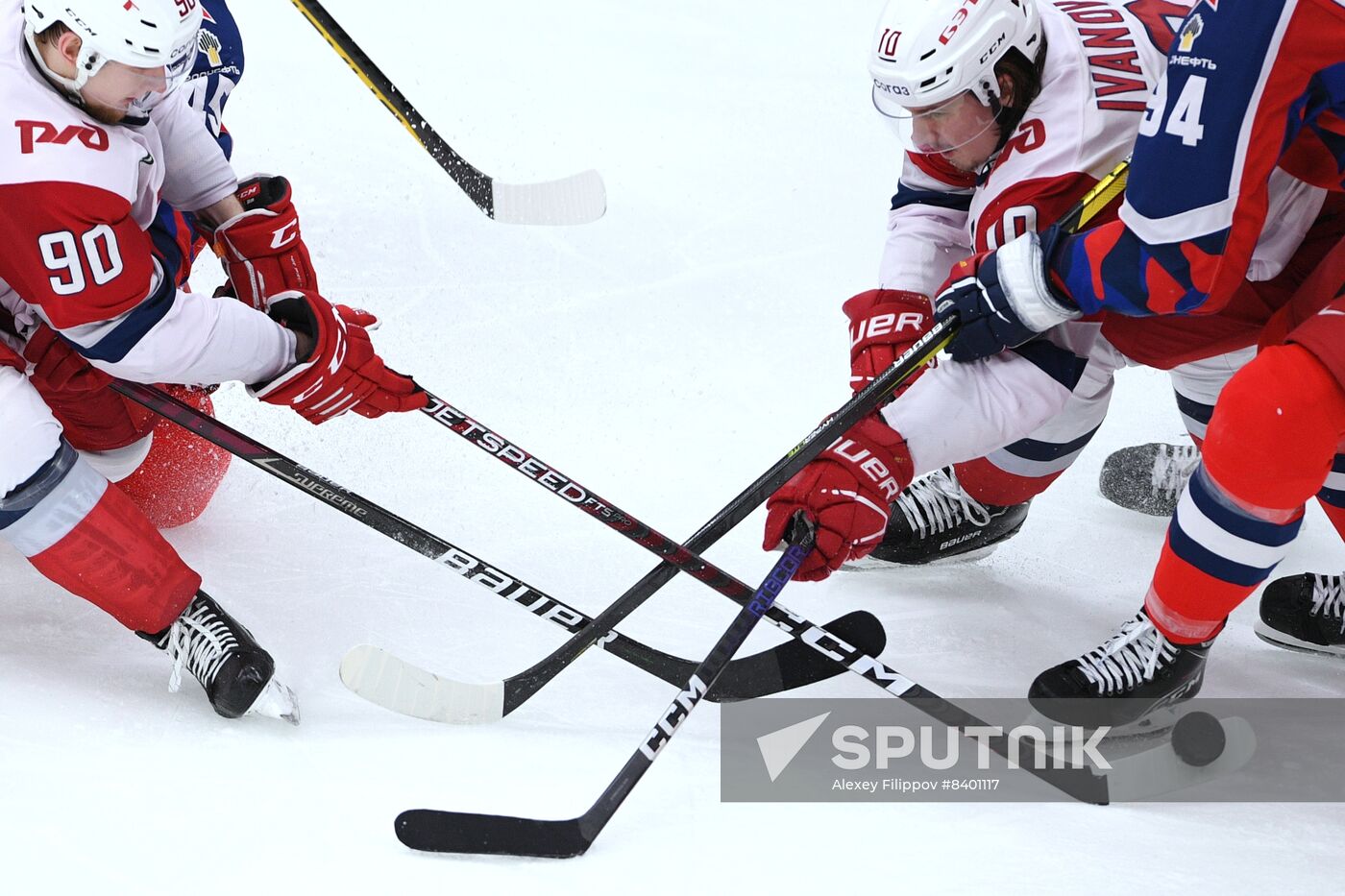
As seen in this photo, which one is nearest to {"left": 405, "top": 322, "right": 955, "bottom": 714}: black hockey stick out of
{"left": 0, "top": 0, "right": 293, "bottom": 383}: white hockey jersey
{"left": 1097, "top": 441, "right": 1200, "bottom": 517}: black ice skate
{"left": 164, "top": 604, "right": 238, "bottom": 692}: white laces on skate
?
{"left": 164, "top": 604, "right": 238, "bottom": 692}: white laces on skate

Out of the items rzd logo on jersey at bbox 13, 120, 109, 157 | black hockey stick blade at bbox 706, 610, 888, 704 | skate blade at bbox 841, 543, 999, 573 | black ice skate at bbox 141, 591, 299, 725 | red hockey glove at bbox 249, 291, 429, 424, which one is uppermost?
rzd logo on jersey at bbox 13, 120, 109, 157

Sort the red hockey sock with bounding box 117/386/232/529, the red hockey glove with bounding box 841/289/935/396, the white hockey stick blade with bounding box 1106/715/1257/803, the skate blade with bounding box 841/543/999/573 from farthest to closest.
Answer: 1. the skate blade with bounding box 841/543/999/573
2. the red hockey sock with bounding box 117/386/232/529
3. the red hockey glove with bounding box 841/289/935/396
4. the white hockey stick blade with bounding box 1106/715/1257/803

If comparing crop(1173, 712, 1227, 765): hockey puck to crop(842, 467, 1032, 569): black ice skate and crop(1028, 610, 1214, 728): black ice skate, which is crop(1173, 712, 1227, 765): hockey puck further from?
crop(842, 467, 1032, 569): black ice skate

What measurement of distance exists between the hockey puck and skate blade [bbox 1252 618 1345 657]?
19.7 inches

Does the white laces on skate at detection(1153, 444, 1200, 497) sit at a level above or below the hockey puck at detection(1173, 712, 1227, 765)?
below

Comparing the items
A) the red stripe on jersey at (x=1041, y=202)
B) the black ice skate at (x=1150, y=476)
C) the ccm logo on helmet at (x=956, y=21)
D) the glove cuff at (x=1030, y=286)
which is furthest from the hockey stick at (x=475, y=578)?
the black ice skate at (x=1150, y=476)

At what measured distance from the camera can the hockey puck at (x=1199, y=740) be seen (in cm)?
197

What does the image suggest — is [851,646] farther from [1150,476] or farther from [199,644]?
[1150,476]

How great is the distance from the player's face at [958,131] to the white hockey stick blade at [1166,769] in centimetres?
100

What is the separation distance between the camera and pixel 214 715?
6.48ft

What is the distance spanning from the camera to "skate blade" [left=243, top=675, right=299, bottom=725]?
195 centimetres

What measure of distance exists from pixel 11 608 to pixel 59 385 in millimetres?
392

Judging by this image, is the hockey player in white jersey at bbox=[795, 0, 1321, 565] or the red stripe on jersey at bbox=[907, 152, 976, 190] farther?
the red stripe on jersey at bbox=[907, 152, 976, 190]

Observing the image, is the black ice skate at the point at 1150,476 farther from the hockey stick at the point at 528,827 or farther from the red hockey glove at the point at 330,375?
the red hockey glove at the point at 330,375
